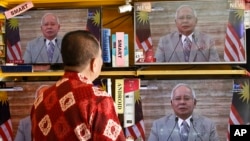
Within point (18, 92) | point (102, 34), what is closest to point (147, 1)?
point (102, 34)

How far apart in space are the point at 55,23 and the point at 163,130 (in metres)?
1.18

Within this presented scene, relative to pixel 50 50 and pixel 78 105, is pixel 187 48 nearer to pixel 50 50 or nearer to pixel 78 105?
pixel 50 50

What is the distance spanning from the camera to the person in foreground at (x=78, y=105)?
163cm

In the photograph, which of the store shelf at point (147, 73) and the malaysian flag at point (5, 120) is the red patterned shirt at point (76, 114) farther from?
the malaysian flag at point (5, 120)

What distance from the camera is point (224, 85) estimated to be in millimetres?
2637

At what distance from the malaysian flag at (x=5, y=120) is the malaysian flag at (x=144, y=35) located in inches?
43.8

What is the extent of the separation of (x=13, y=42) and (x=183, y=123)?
1475 mm

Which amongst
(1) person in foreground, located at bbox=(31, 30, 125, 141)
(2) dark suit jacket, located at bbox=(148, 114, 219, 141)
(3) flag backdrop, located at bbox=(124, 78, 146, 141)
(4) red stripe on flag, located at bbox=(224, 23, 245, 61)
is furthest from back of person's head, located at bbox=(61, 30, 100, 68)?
(4) red stripe on flag, located at bbox=(224, 23, 245, 61)

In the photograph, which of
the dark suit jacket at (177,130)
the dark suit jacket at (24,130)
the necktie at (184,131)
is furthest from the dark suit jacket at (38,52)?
the necktie at (184,131)

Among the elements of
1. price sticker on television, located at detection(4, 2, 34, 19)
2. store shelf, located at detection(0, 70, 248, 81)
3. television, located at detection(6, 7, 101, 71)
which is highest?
price sticker on television, located at detection(4, 2, 34, 19)

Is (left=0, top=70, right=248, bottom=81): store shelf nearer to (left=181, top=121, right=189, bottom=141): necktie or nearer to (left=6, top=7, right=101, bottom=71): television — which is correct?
(left=6, top=7, right=101, bottom=71): television

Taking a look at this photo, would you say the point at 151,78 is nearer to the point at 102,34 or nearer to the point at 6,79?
the point at 102,34

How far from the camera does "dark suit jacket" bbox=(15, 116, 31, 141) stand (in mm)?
2879

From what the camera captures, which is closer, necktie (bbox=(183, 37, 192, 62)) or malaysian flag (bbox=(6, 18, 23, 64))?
necktie (bbox=(183, 37, 192, 62))
